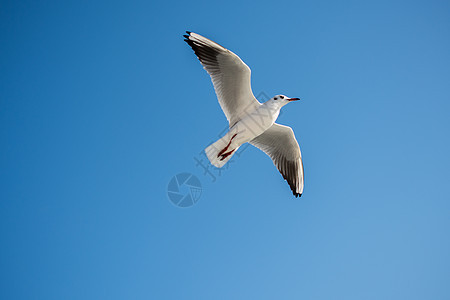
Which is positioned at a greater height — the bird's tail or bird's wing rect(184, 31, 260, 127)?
bird's wing rect(184, 31, 260, 127)

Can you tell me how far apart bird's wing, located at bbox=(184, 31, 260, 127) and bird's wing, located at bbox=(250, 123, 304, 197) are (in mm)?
697

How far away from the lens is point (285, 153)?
646 centimetres

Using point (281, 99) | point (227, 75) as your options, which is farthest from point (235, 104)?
point (281, 99)

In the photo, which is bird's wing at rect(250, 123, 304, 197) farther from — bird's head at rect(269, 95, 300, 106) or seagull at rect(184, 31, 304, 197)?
bird's head at rect(269, 95, 300, 106)

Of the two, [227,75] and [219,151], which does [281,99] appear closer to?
[227,75]

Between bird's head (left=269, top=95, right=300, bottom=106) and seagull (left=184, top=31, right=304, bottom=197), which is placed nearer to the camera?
seagull (left=184, top=31, right=304, bottom=197)

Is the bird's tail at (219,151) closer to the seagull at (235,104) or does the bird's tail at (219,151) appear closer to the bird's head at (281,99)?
the seagull at (235,104)

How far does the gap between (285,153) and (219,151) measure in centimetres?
137

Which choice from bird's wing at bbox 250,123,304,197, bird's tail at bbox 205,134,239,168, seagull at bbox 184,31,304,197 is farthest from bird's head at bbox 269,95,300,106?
bird's tail at bbox 205,134,239,168

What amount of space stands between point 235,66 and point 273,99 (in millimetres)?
828

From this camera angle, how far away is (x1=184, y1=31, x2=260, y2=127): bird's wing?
541 cm

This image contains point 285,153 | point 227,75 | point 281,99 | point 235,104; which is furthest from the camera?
point 285,153

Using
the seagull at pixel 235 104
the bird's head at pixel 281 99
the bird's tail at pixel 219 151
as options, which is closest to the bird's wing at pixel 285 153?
the seagull at pixel 235 104

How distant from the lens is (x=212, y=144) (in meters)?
5.73
